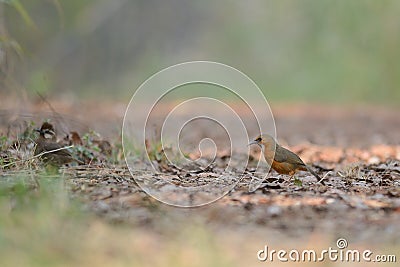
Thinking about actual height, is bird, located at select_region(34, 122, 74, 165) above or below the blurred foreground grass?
above

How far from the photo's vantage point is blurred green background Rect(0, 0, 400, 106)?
13867mm

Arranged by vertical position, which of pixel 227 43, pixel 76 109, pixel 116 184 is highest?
pixel 227 43

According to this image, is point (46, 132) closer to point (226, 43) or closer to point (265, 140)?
point (265, 140)

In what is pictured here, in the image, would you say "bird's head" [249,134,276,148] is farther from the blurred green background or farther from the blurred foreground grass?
the blurred green background

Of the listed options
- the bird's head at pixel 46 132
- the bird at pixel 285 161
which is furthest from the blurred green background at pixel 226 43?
the bird at pixel 285 161

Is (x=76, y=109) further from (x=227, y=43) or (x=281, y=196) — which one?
(x=227, y=43)

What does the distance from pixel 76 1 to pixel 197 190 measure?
12.1m

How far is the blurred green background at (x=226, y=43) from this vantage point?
13867mm

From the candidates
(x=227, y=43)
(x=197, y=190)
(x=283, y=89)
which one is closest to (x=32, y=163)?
(x=197, y=190)

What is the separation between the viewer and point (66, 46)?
15.9 metres

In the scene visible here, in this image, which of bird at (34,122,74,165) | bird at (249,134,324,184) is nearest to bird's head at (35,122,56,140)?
bird at (34,122,74,165)

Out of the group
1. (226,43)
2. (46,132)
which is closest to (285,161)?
(46,132)

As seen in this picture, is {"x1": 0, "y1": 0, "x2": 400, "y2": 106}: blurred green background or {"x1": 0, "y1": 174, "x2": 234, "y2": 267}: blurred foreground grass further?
{"x1": 0, "y1": 0, "x2": 400, "y2": 106}: blurred green background

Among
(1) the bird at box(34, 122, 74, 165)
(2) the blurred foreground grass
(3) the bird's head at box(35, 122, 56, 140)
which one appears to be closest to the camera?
(2) the blurred foreground grass
